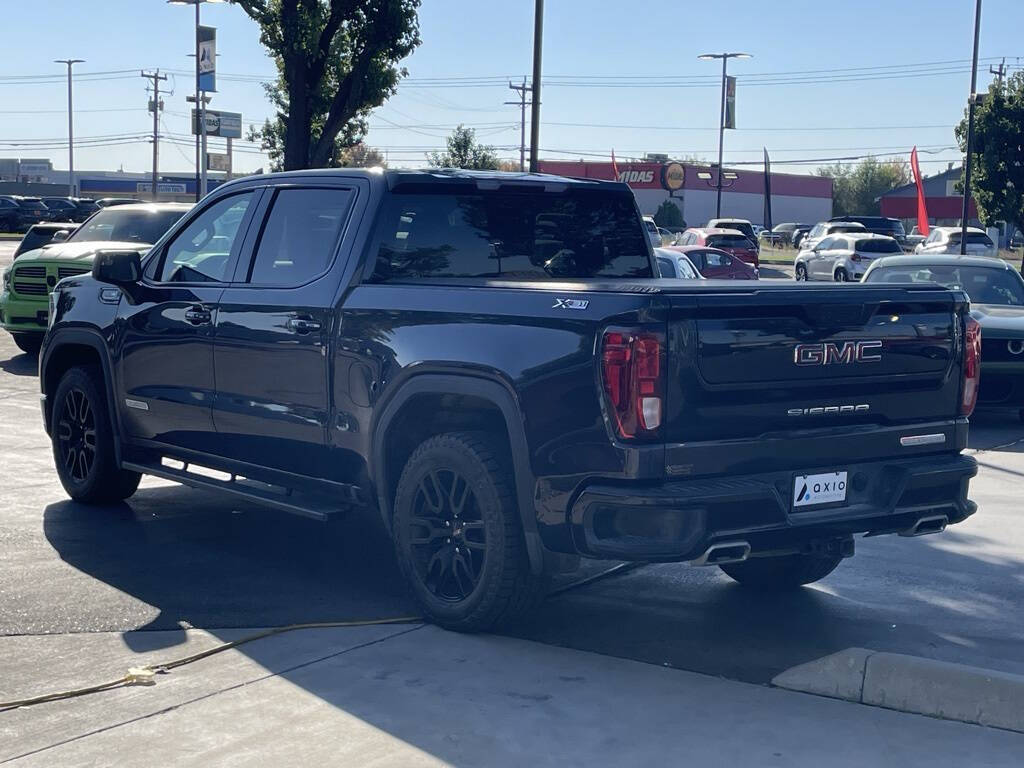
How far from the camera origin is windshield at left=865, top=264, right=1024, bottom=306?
13.9 metres

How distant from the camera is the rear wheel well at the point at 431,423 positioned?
19.6ft

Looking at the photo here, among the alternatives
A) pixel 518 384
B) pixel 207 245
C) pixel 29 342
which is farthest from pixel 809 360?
pixel 29 342

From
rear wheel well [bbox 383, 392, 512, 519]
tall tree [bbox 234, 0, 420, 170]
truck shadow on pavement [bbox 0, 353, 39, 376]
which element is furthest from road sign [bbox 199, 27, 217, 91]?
rear wheel well [bbox 383, 392, 512, 519]

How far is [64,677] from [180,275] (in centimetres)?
288

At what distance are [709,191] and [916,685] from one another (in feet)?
287

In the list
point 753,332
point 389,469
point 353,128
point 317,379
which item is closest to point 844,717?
point 753,332

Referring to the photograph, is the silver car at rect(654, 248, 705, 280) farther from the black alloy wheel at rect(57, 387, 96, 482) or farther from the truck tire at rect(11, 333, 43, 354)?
the black alloy wheel at rect(57, 387, 96, 482)

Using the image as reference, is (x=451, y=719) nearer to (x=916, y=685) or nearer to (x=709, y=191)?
(x=916, y=685)

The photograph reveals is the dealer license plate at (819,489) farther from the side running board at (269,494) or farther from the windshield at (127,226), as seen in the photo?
the windshield at (127,226)

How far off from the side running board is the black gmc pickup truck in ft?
0.07

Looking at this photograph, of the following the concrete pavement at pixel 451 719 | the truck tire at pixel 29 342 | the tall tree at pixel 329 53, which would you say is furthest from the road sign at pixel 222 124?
the concrete pavement at pixel 451 719

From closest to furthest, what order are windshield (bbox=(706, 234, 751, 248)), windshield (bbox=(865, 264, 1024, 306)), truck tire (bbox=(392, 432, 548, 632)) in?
truck tire (bbox=(392, 432, 548, 632)) < windshield (bbox=(865, 264, 1024, 306)) < windshield (bbox=(706, 234, 751, 248))

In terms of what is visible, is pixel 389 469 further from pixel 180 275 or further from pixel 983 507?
pixel 983 507

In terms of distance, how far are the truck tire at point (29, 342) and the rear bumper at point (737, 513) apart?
535 inches
